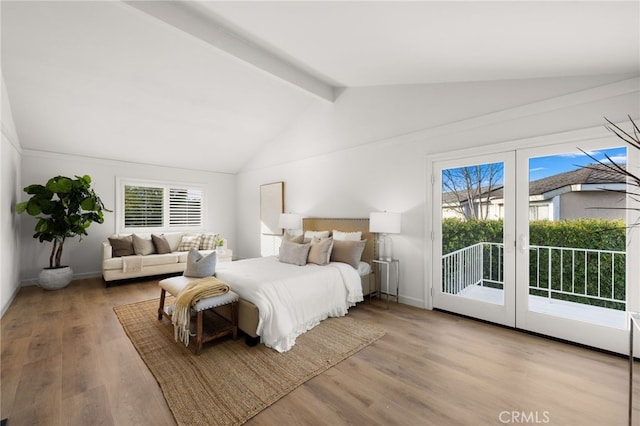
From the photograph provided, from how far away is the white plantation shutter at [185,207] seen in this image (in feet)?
21.1

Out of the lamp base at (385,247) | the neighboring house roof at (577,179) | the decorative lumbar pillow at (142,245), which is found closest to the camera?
the neighboring house roof at (577,179)

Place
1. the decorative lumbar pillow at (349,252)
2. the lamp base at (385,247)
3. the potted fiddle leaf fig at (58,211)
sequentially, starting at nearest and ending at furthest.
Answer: the decorative lumbar pillow at (349,252)
the lamp base at (385,247)
the potted fiddle leaf fig at (58,211)

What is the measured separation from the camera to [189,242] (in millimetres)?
5957

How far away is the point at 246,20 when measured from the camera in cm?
264

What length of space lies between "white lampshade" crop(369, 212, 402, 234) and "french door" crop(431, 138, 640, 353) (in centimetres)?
49

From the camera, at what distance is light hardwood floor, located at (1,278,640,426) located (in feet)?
5.58

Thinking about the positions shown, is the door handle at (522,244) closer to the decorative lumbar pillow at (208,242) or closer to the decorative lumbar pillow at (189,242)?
the decorative lumbar pillow at (208,242)

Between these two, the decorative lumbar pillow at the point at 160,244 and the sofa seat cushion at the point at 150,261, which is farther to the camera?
the decorative lumbar pillow at the point at 160,244

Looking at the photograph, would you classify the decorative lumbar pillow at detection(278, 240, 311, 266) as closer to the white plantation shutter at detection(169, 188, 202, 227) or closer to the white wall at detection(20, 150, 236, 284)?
the white plantation shutter at detection(169, 188, 202, 227)

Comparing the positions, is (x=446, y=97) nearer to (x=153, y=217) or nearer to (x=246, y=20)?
(x=246, y=20)

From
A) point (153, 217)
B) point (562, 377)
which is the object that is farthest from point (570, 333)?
point (153, 217)

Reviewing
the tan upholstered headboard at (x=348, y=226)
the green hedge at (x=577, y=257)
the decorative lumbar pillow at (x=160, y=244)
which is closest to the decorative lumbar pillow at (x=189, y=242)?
the decorative lumbar pillow at (x=160, y=244)

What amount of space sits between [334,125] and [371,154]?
977 millimetres

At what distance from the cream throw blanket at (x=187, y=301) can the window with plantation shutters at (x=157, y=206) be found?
4.27 m
